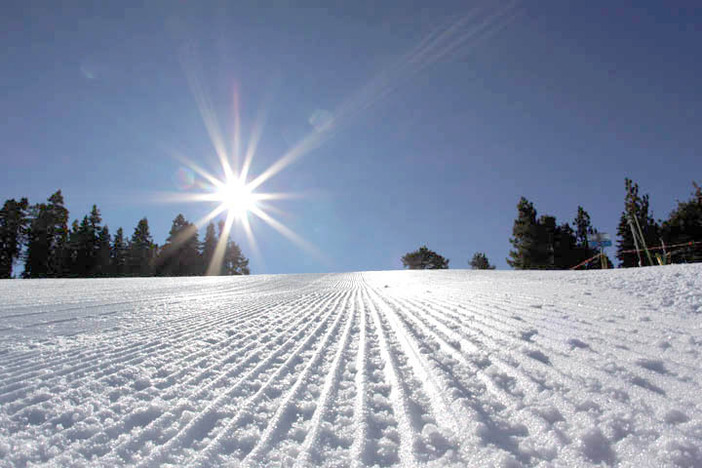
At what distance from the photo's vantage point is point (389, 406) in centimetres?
147

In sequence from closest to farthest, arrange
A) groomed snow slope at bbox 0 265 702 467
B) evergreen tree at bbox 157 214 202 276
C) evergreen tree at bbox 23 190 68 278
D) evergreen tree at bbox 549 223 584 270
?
groomed snow slope at bbox 0 265 702 467 < evergreen tree at bbox 23 190 68 278 < evergreen tree at bbox 549 223 584 270 < evergreen tree at bbox 157 214 202 276

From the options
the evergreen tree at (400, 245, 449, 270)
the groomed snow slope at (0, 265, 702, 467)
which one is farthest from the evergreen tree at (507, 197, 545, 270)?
the groomed snow slope at (0, 265, 702, 467)

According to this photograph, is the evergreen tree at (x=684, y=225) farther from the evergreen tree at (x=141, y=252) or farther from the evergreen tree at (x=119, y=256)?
the evergreen tree at (x=119, y=256)

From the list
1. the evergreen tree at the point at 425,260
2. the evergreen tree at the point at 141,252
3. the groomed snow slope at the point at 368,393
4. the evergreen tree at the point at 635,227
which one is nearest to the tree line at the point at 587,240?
the evergreen tree at the point at 635,227

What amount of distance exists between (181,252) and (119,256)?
7221 millimetres

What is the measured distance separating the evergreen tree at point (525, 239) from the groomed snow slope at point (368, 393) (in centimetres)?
3190

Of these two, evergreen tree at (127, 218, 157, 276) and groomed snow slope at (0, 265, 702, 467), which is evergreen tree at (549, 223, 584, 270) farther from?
evergreen tree at (127, 218, 157, 276)

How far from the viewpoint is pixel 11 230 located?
29.7 m

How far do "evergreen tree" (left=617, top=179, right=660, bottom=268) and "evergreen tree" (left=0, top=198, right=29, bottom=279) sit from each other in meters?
55.5

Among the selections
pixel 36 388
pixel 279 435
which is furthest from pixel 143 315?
pixel 279 435

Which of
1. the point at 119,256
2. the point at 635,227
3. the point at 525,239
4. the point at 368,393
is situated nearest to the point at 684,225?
the point at 635,227

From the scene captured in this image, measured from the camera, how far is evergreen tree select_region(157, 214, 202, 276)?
35.2 metres

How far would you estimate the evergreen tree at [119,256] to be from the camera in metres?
33.7

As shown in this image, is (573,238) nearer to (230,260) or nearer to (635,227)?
(635,227)
